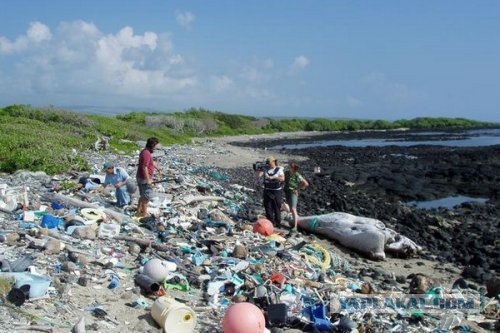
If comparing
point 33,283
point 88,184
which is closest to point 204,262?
point 33,283

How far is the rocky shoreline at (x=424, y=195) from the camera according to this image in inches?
515

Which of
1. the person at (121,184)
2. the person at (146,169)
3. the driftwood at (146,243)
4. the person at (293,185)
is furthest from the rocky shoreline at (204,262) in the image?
the person at (293,185)

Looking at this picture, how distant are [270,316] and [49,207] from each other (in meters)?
5.97

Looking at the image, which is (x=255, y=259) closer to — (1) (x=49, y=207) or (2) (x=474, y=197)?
(1) (x=49, y=207)

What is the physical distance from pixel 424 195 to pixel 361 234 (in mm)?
11223

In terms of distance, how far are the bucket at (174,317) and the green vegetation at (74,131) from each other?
437 inches

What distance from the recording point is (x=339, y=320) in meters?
6.91

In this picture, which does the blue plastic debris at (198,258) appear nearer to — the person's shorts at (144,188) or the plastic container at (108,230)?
the plastic container at (108,230)

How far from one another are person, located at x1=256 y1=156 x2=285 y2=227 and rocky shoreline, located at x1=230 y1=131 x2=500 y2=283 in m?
3.84

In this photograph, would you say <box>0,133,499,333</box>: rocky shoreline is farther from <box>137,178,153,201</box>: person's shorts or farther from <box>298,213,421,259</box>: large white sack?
<box>137,178,153,201</box>: person's shorts

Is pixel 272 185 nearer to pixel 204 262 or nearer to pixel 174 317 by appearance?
pixel 204 262

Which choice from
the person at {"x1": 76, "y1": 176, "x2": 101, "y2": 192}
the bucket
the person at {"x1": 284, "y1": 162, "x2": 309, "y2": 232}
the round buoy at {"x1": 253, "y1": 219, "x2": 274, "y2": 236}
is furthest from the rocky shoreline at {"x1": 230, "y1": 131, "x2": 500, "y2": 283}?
the bucket

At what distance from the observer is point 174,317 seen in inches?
241

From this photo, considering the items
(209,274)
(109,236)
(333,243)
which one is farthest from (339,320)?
(333,243)
